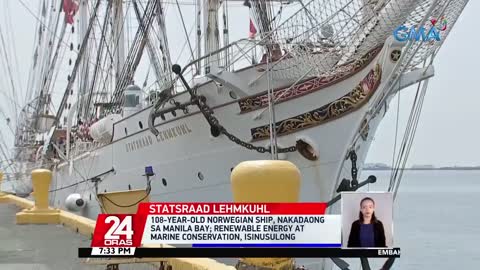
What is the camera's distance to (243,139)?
567 inches

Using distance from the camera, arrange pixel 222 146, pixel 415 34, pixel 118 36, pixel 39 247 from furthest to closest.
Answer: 1. pixel 118 36
2. pixel 222 146
3. pixel 415 34
4. pixel 39 247

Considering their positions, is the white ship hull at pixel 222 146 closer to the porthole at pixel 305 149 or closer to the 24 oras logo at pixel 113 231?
the porthole at pixel 305 149

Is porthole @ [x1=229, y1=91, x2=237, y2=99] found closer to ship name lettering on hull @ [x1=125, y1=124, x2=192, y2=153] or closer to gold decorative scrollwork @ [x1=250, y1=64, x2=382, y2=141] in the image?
gold decorative scrollwork @ [x1=250, y1=64, x2=382, y2=141]

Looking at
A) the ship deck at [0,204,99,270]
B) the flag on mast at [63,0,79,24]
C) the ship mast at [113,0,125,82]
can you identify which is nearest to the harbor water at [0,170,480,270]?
the ship deck at [0,204,99,270]

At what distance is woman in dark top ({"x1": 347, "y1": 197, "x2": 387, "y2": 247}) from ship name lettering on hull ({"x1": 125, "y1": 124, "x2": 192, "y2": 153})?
1095 centimetres

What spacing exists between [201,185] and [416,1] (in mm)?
6285

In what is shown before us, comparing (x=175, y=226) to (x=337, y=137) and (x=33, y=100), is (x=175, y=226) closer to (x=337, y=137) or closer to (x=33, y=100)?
(x=337, y=137)


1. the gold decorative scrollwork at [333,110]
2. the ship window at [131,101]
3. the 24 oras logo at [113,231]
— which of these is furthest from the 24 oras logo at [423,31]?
the ship window at [131,101]

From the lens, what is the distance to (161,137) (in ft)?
52.4

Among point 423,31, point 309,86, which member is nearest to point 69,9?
point 309,86

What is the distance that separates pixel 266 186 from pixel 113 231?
1.03m

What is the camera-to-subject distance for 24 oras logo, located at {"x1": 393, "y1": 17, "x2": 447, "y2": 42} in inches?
401

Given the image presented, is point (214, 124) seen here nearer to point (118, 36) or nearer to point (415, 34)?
point (415, 34)

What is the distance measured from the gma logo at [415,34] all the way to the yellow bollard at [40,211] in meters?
7.09
